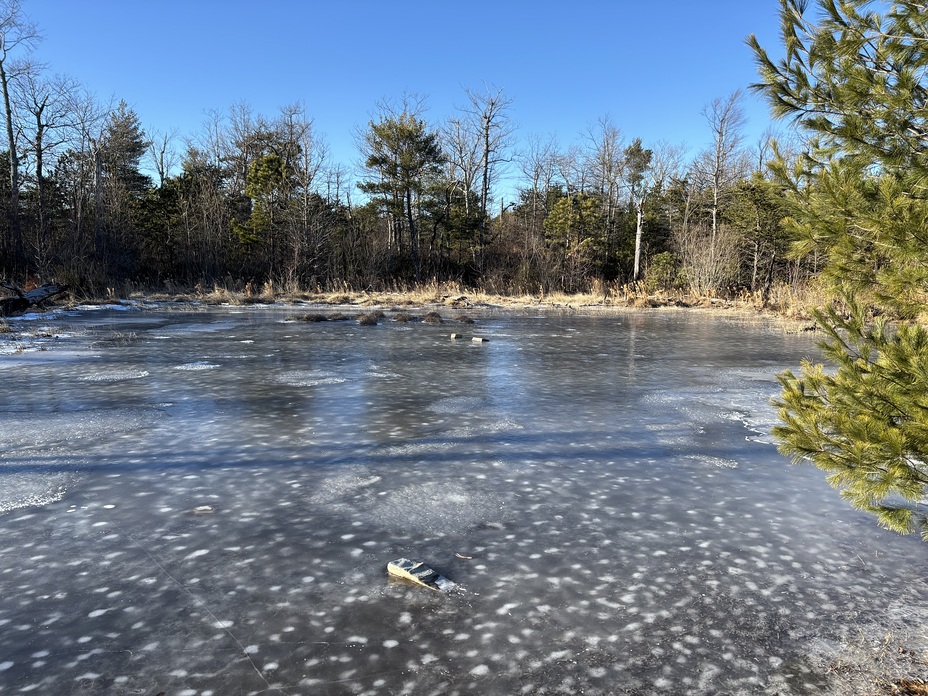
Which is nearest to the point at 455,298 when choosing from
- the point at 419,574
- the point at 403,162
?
the point at 403,162

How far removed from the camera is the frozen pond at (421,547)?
219cm

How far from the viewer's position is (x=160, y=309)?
2123 centimetres

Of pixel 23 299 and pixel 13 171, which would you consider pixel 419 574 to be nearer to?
pixel 23 299

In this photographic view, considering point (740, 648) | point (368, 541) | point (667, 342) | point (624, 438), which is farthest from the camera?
point (667, 342)

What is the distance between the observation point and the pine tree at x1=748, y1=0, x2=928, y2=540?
2.38 m

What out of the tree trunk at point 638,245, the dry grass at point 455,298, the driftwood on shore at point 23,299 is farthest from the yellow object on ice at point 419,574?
the tree trunk at point 638,245

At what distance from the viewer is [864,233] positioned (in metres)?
2.93

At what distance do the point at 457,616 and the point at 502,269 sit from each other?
Answer: 3350 centimetres

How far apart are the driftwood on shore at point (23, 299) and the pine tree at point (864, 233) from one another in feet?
62.4

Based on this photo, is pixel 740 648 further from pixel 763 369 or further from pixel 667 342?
pixel 667 342

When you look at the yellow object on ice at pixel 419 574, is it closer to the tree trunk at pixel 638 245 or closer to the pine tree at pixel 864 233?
the pine tree at pixel 864 233

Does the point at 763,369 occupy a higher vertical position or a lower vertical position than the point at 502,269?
lower

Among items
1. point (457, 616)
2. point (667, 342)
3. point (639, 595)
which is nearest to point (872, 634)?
point (639, 595)

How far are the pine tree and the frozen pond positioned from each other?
70 centimetres
